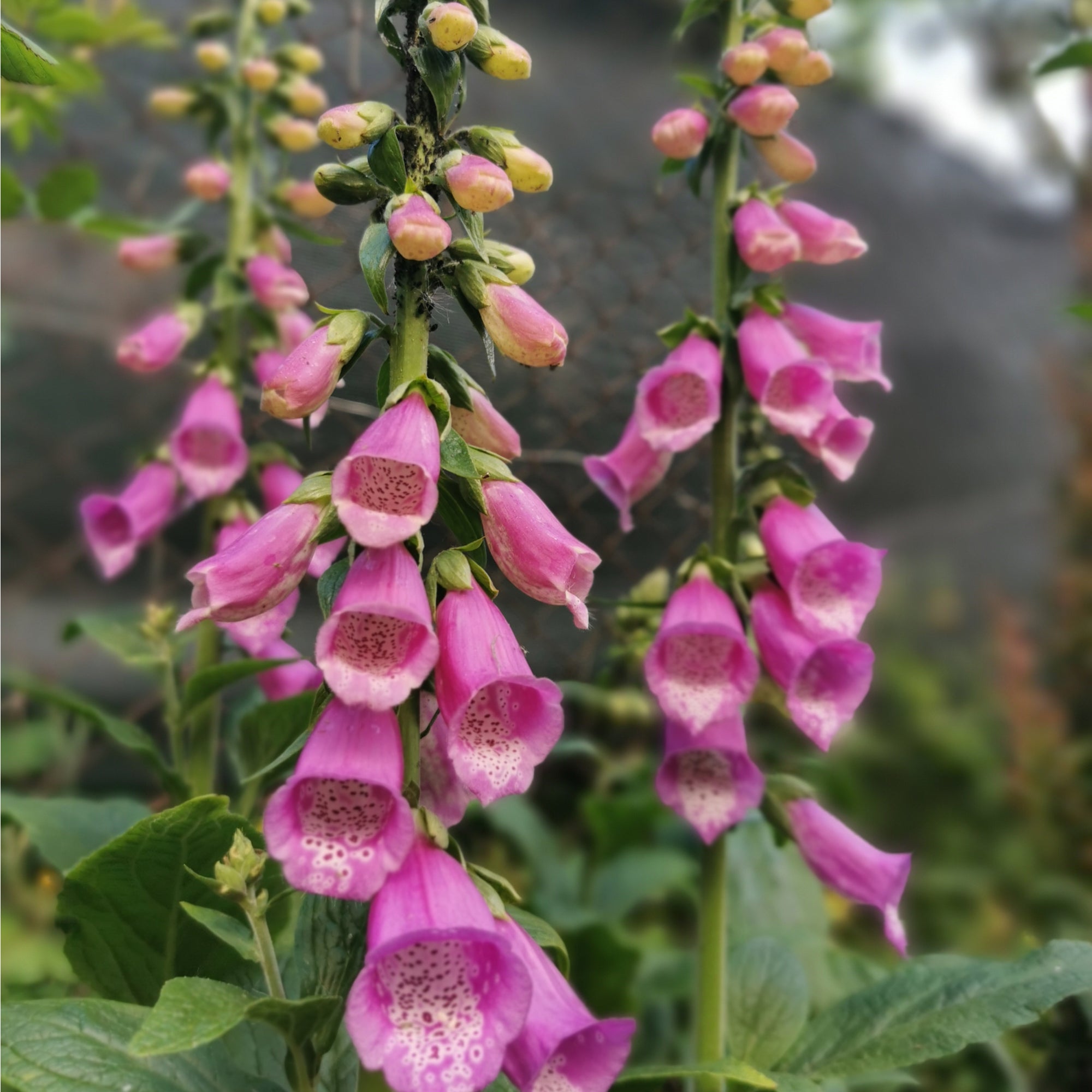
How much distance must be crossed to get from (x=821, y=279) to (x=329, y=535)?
3.23m

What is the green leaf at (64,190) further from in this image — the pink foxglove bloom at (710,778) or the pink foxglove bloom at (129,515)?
the pink foxglove bloom at (710,778)

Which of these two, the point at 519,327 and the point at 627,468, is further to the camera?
the point at 627,468

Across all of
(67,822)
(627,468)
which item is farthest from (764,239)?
(67,822)

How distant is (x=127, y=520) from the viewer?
42.1 inches

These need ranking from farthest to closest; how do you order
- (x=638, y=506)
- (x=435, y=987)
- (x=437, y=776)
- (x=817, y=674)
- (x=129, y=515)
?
(x=638, y=506), (x=129, y=515), (x=817, y=674), (x=437, y=776), (x=435, y=987)

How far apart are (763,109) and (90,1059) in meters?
0.81

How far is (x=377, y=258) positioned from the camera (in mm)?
621

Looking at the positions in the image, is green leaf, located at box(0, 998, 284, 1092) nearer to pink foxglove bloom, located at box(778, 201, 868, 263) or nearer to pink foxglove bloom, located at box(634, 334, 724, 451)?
pink foxglove bloom, located at box(634, 334, 724, 451)

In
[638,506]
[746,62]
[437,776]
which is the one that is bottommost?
[638,506]

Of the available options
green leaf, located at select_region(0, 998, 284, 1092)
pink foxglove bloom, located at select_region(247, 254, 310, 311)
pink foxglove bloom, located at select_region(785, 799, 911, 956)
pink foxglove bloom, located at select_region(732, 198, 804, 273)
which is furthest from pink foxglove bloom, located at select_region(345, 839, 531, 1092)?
pink foxglove bloom, located at select_region(247, 254, 310, 311)

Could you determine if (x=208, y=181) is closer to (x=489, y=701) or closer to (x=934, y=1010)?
(x=489, y=701)

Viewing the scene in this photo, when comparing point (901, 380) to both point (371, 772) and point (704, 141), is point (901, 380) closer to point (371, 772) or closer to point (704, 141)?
point (704, 141)

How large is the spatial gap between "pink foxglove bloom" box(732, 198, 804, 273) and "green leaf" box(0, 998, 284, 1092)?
2.25 feet

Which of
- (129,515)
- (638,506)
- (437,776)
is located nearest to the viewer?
(437,776)
